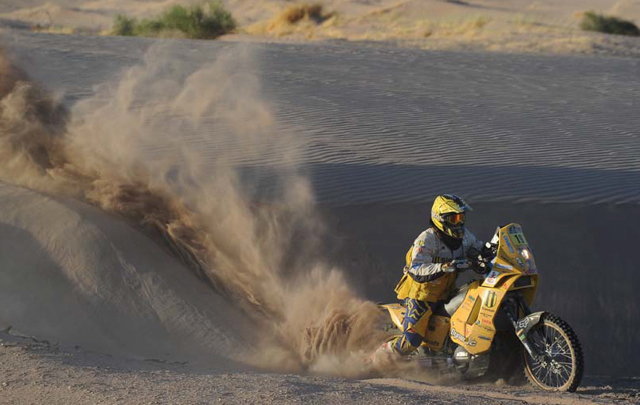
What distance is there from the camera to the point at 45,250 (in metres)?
9.28

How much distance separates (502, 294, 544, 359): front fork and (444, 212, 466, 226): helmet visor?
0.69 m

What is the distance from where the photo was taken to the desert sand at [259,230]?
24.0 feet

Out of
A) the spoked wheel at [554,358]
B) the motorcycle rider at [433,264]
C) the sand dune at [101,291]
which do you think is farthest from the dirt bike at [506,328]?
the sand dune at [101,291]

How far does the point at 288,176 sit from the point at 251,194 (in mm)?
944

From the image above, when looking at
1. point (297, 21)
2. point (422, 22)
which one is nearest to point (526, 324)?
point (422, 22)

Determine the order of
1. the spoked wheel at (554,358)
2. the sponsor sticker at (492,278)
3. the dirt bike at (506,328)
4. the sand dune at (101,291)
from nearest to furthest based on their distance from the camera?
the spoked wheel at (554,358) < the dirt bike at (506,328) < the sponsor sticker at (492,278) < the sand dune at (101,291)

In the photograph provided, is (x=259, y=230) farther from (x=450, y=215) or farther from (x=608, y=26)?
(x=608, y=26)

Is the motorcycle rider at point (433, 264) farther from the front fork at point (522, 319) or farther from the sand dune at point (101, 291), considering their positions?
the sand dune at point (101, 291)

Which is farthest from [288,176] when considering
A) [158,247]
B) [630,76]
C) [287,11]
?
[287,11]

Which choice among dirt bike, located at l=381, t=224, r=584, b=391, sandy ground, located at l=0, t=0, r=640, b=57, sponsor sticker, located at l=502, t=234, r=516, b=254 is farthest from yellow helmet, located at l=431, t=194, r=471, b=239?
sandy ground, located at l=0, t=0, r=640, b=57

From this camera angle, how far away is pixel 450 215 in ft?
24.2

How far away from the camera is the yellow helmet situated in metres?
7.34

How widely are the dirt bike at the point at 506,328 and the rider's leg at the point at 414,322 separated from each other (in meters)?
0.09

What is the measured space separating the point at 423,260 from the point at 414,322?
557 mm
